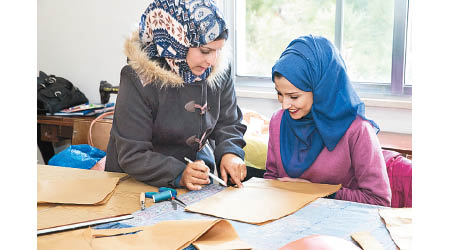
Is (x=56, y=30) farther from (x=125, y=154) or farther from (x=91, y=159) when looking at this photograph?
(x=125, y=154)

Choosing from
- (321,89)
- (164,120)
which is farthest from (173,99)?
(321,89)

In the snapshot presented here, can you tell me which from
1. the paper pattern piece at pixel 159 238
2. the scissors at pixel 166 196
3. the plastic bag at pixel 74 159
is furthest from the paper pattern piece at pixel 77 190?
the plastic bag at pixel 74 159

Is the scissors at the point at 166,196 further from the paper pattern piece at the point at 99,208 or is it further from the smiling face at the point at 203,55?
the smiling face at the point at 203,55

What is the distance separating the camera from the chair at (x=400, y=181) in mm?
1957

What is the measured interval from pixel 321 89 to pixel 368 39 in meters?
1.74

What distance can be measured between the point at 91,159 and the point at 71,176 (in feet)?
2.79

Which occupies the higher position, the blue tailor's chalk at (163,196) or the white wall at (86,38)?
the white wall at (86,38)

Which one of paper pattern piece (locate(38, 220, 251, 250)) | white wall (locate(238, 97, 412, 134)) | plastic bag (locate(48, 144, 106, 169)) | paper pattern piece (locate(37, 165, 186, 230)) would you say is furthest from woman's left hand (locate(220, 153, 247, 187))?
white wall (locate(238, 97, 412, 134))

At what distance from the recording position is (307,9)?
3484 millimetres

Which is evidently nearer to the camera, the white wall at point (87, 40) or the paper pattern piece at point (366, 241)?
the paper pattern piece at point (366, 241)

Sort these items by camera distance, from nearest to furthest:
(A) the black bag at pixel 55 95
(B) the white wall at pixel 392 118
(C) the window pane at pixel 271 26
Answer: (B) the white wall at pixel 392 118 < (C) the window pane at pixel 271 26 < (A) the black bag at pixel 55 95

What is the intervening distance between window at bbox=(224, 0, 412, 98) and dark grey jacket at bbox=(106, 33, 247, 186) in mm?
1768

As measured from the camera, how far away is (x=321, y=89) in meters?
1.75

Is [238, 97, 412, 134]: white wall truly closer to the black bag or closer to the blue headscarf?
the blue headscarf
